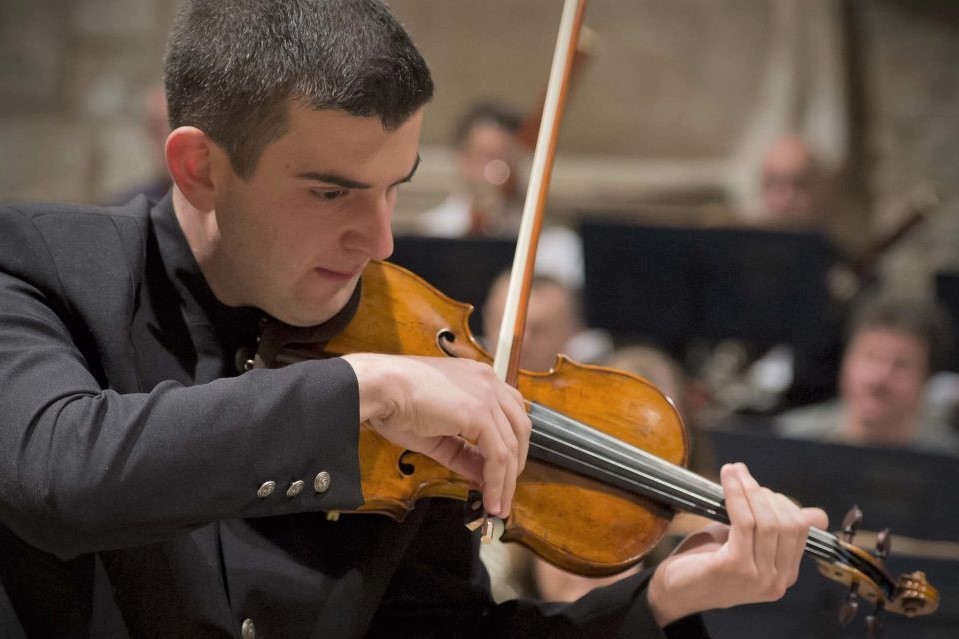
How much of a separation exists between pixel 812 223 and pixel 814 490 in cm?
261

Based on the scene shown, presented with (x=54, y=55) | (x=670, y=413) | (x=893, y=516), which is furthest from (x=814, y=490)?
(x=54, y=55)

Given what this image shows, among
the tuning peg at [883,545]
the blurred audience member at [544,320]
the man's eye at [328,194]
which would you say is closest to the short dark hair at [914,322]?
the blurred audience member at [544,320]

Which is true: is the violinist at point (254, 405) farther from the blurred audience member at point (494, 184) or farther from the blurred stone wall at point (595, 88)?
the blurred stone wall at point (595, 88)

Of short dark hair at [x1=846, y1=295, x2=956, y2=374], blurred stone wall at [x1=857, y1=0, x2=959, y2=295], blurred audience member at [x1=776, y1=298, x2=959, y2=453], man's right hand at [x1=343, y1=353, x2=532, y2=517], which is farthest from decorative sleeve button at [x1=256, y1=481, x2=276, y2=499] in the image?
blurred stone wall at [x1=857, y1=0, x2=959, y2=295]

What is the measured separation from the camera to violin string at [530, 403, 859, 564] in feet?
5.20

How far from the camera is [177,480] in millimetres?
1222

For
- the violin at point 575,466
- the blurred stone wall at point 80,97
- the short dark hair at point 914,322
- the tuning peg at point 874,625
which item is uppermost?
the violin at point 575,466

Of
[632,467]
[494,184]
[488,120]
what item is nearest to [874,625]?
[632,467]

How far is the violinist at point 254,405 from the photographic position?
4.05 feet

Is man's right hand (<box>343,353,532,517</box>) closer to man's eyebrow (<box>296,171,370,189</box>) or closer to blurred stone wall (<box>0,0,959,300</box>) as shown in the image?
man's eyebrow (<box>296,171,370,189</box>)

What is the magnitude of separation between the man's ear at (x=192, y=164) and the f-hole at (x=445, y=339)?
1.12 ft

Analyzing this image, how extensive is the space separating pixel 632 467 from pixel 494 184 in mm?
3869

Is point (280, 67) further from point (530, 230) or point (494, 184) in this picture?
point (494, 184)

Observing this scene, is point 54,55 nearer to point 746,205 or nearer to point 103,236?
point 746,205
